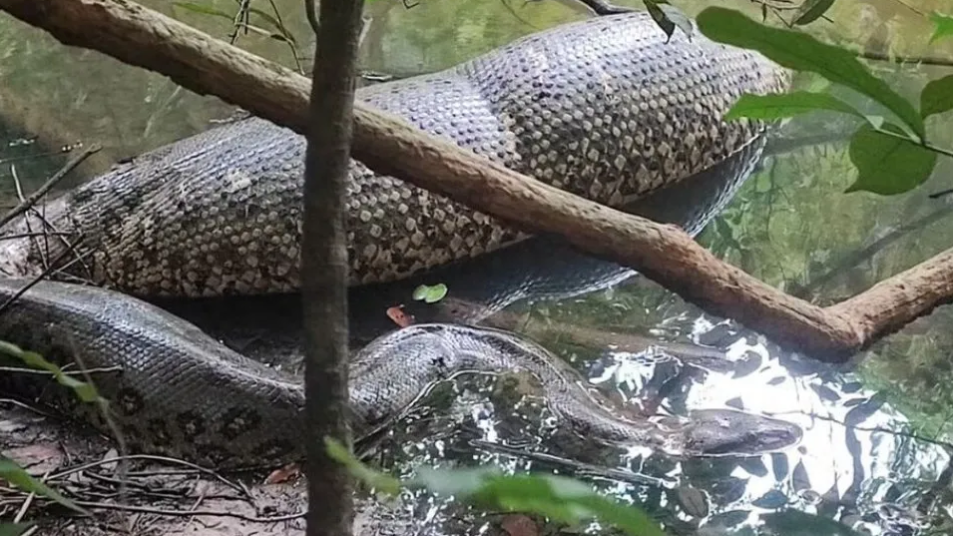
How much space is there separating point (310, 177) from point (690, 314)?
2285 millimetres

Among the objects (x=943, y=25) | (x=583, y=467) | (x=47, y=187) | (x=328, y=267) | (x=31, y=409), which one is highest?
(x=943, y=25)

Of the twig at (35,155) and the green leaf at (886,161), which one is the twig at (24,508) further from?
the twig at (35,155)

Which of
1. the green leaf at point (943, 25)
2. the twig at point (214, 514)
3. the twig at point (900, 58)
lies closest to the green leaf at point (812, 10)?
the green leaf at point (943, 25)

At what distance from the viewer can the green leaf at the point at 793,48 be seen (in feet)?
2.27

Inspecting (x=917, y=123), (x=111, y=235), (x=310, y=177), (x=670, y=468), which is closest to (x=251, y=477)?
(x=670, y=468)

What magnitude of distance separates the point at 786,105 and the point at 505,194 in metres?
1.30

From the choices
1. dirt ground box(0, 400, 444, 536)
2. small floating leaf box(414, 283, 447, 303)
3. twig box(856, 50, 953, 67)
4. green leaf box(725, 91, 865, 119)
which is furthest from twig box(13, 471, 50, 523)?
twig box(856, 50, 953, 67)

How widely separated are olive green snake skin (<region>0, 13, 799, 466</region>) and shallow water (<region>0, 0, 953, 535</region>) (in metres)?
0.09

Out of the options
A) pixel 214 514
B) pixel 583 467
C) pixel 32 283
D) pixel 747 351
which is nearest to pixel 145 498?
pixel 214 514

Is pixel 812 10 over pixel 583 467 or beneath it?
over

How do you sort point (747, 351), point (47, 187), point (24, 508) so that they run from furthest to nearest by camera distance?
point (747, 351)
point (47, 187)
point (24, 508)

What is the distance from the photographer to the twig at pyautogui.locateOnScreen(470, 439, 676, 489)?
234cm

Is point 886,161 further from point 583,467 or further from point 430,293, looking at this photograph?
point 430,293

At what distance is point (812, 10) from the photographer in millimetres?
1208
